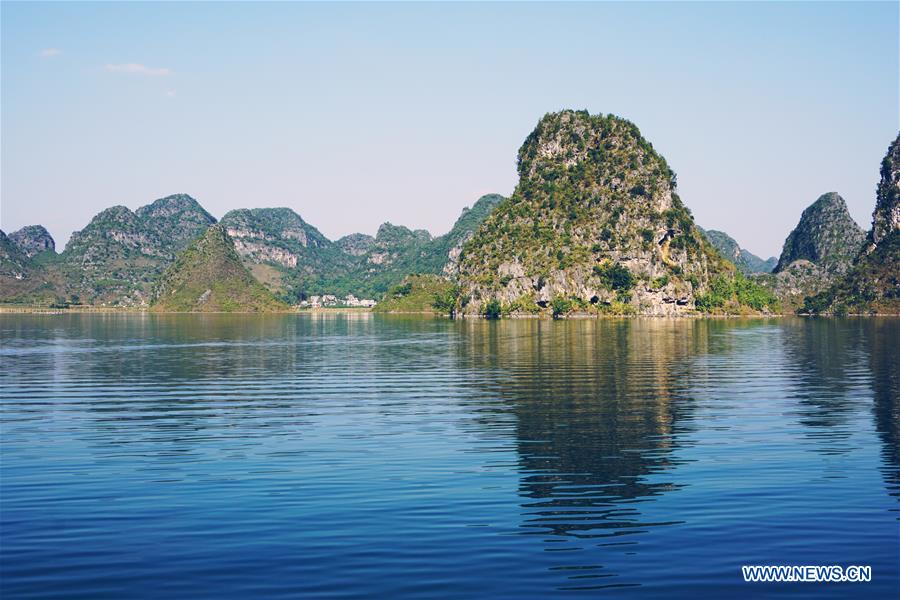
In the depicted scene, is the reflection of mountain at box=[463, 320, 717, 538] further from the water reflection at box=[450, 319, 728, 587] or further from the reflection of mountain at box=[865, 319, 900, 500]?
the reflection of mountain at box=[865, 319, 900, 500]

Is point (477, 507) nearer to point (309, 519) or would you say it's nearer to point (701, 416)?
point (309, 519)

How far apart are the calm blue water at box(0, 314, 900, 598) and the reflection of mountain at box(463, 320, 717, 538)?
0.56ft

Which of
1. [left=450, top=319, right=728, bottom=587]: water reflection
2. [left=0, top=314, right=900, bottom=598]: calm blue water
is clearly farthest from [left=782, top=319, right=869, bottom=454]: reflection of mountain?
[left=450, top=319, right=728, bottom=587]: water reflection

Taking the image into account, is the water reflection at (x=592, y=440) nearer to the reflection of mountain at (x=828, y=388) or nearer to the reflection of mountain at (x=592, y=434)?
the reflection of mountain at (x=592, y=434)

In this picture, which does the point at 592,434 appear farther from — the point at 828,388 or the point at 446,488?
the point at 828,388

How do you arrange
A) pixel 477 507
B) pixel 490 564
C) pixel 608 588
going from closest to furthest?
pixel 608 588, pixel 490 564, pixel 477 507

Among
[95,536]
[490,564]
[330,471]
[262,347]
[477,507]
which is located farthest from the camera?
[262,347]

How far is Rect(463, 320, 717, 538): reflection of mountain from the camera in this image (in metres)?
25.8

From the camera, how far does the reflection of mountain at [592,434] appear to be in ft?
84.5

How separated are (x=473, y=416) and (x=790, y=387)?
25.9 m

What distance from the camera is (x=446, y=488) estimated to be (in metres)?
28.6

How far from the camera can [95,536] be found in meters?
23.3

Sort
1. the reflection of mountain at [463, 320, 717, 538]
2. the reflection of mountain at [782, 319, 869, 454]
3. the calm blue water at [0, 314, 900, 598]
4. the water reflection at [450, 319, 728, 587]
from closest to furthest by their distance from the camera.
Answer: the calm blue water at [0, 314, 900, 598]
the water reflection at [450, 319, 728, 587]
the reflection of mountain at [463, 320, 717, 538]
the reflection of mountain at [782, 319, 869, 454]

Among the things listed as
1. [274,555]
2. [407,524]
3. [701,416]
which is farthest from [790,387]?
[274,555]
